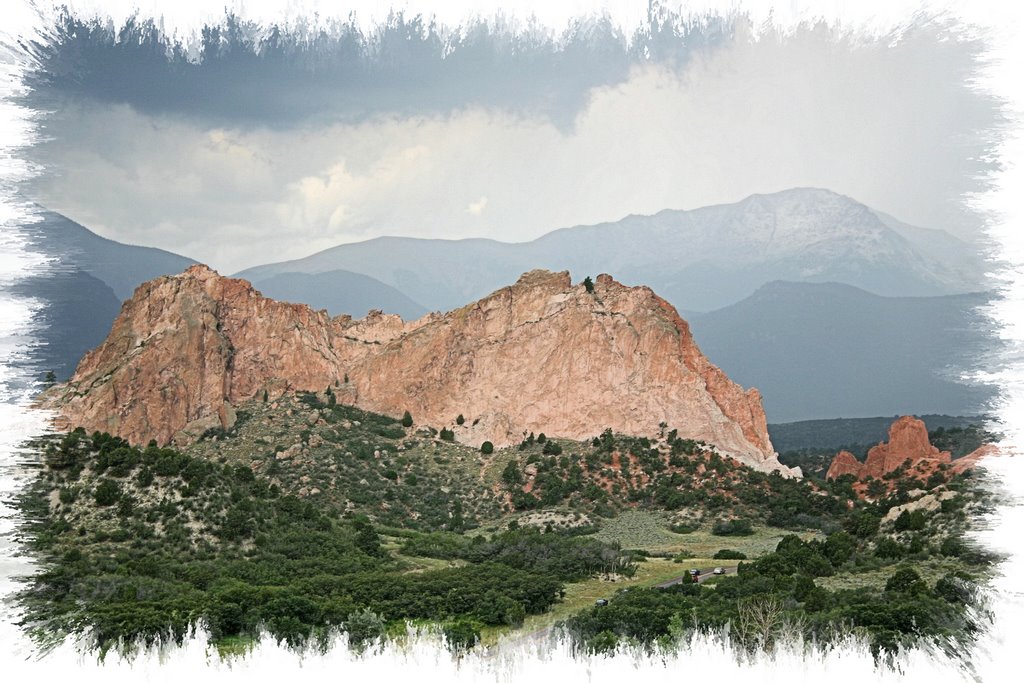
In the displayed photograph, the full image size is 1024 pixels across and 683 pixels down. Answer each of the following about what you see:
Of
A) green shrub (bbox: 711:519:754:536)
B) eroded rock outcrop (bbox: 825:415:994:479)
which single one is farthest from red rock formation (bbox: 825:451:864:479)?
green shrub (bbox: 711:519:754:536)

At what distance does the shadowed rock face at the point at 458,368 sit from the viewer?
283 ft

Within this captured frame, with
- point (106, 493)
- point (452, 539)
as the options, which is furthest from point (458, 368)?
point (106, 493)

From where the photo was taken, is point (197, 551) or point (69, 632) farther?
point (197, 551)

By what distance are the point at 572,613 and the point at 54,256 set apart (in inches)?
909

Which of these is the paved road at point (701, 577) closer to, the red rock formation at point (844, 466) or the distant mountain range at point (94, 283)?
the distant mountain range at point (94, 283)

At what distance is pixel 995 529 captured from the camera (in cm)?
1903

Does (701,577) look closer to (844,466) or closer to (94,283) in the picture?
(844,466)

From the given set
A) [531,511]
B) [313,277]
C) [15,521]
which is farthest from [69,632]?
[313,277]

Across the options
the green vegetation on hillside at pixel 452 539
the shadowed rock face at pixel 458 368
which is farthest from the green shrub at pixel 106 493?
the shadowed rock face at pixel 458 368

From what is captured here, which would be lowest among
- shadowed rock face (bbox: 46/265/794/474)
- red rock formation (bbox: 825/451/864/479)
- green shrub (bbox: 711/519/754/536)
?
green shrub (bbox: 711/519/754/536)

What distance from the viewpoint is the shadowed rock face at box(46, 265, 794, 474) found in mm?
86375

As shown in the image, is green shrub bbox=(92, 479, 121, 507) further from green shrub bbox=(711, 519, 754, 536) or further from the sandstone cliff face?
the sandstone cliff face

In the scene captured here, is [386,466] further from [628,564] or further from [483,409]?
[628,564]

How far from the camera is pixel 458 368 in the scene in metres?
94.6
